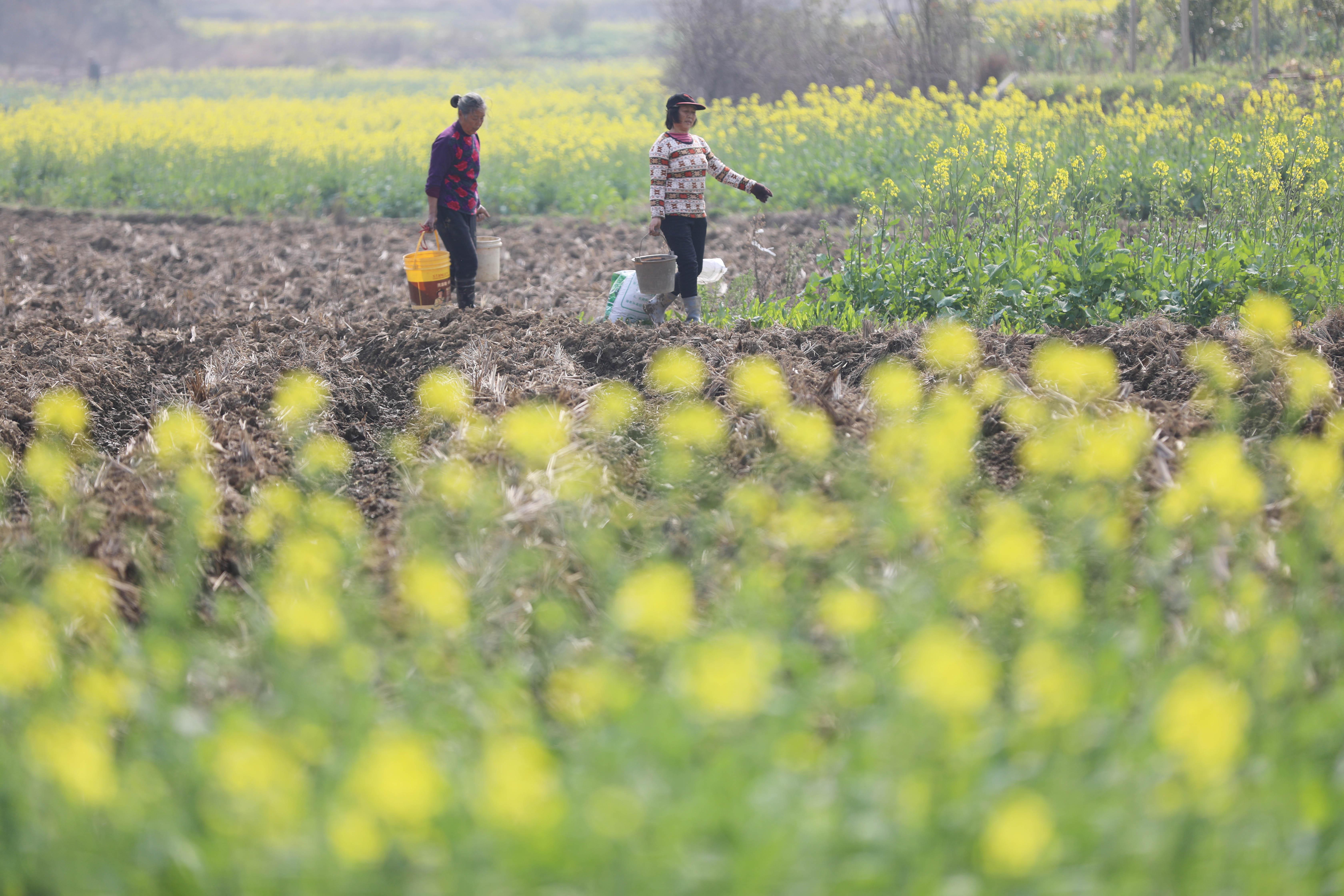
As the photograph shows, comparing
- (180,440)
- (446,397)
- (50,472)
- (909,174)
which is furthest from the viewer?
(909,174)

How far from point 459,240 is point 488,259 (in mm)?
583

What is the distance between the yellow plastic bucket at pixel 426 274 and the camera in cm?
719

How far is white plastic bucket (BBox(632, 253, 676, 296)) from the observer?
22.2 feet

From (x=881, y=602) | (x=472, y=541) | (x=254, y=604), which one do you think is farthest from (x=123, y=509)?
(x=881, y=602)

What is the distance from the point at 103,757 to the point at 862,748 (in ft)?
4.87

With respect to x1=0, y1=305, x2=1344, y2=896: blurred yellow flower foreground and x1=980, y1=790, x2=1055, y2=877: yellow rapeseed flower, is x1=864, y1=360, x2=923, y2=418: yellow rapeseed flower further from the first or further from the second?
x1=980, y1=790, x2=1055, y2=877: yellow rapeseed flower

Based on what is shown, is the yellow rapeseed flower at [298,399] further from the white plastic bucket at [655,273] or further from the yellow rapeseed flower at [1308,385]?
the yellow rapeseed flower at [1308,385]

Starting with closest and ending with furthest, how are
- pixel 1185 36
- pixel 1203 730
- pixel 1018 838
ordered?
pixel 1018 838 < pixel 1203 730 < pixel 1185 36

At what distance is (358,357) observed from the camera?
20.2 ft

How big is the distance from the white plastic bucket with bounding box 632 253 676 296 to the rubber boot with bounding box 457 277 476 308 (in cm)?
129

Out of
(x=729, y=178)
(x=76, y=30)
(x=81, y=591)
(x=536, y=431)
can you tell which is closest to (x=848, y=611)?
(x=536, y=431)

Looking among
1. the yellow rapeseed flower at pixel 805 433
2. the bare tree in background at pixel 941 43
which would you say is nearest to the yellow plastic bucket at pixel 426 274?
the yellow rapeseed flower at pixel 805 433

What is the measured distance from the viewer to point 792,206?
1273cm

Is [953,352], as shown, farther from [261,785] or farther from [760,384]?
[261,785]
